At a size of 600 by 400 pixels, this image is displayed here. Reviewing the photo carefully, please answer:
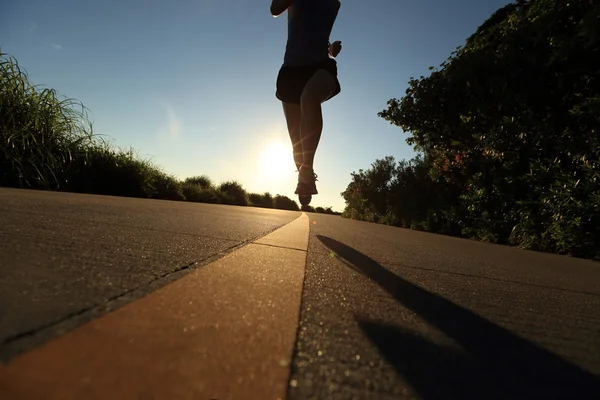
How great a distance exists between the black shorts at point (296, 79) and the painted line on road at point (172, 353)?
3153 millimetres

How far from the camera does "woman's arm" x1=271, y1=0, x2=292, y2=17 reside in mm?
3512

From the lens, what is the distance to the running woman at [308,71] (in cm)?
331

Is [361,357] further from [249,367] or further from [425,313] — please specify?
[425,313]

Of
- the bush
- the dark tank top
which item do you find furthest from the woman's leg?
the bush

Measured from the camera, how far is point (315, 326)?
64 cm

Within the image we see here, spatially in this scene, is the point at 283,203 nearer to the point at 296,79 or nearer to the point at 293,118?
the point at 293,118

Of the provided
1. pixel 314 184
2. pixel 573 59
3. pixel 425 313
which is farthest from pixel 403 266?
pixel 573 59

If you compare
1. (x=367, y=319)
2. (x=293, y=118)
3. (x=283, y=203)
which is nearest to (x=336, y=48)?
(x=293, y=118)

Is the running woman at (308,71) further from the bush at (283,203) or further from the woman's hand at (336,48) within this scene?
the bush at (283,203)

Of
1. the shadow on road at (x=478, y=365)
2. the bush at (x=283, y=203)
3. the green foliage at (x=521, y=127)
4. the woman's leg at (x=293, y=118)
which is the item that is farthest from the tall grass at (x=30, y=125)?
the bush at (x=283, y=203)

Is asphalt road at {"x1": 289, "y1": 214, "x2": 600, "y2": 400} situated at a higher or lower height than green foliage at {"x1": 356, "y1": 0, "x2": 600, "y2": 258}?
lower

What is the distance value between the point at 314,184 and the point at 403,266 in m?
1.99

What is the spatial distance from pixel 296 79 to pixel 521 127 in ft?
13.0

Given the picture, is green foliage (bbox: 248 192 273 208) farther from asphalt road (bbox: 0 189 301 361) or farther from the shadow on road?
the shadow on road
